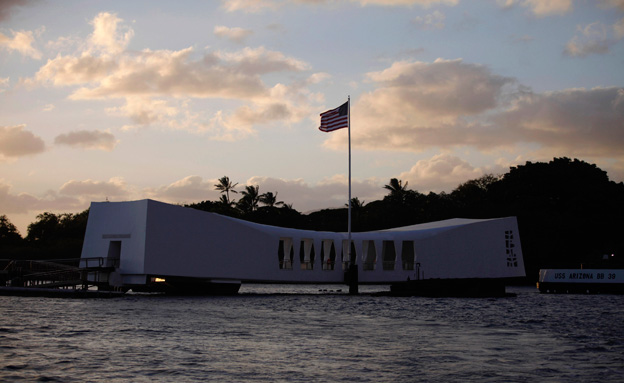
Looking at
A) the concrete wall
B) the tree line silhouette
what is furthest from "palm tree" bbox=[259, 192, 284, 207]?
the concrete wall

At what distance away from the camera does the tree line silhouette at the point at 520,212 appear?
7381 centimetres

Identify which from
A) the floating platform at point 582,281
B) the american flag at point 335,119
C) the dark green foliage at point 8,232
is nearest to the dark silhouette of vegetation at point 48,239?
the dark green foliage at point 8,232

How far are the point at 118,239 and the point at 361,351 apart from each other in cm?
3007

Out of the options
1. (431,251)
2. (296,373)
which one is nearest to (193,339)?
(296,373)

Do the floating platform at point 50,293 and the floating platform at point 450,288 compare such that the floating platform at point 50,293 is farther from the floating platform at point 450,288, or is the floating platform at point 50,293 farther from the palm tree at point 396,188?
the palm tree at point 396,188

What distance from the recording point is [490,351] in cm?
1736

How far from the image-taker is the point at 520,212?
251 ft

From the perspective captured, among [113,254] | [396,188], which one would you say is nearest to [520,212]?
[396,188]

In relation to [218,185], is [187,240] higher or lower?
lower

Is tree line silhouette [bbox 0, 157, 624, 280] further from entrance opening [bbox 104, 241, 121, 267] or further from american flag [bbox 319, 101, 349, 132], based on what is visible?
entrance opening [bbox 104, 241, 121, 267]

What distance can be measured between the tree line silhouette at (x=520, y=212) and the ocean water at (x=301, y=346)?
39399 millimetres

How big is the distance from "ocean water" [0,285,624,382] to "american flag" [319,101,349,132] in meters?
19.7

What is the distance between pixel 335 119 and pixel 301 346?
31.1m

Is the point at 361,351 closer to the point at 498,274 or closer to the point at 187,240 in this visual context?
the point at 187,240
